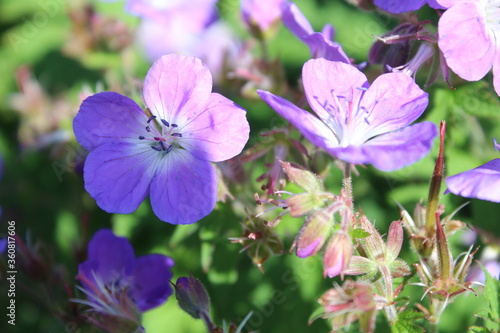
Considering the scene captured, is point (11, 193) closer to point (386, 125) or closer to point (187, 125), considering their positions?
point (187, 125)

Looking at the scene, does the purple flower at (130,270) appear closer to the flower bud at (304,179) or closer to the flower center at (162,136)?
the flower center at (162,136)

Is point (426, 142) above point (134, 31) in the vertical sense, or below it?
above

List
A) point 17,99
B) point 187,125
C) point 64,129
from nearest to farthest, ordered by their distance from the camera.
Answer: point 187,125 → point 64,129 → point 17,99

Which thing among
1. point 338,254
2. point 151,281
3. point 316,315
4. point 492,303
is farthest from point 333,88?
point 151,281

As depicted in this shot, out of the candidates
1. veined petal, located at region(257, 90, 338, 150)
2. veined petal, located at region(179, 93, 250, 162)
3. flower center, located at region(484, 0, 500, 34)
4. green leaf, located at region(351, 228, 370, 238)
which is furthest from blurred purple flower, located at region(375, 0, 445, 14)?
green leaf, located at region(351, 228, 370, 238)

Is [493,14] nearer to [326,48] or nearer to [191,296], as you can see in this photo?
[326,48]

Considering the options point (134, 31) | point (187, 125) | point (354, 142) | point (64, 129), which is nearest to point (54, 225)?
point (64, 129)
